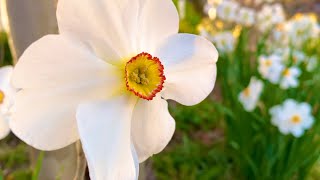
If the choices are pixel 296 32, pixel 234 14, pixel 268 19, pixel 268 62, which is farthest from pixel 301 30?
pixel 268 62

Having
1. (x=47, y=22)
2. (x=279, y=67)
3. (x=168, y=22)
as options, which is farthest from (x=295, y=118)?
(x=168, y=22)

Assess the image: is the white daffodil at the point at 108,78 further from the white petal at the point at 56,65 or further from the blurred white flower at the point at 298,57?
the blurred white flower at the point at 298,57

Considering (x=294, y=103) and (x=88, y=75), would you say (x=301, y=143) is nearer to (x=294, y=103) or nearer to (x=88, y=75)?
(x=294, y=103)

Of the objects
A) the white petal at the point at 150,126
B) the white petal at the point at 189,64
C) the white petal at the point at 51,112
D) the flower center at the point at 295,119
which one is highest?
the white petal at the point at 189,64

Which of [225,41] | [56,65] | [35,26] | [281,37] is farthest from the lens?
[281,37]

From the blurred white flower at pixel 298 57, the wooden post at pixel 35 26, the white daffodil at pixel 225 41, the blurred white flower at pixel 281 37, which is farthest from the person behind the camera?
the blurred white flower at pixel 281 37

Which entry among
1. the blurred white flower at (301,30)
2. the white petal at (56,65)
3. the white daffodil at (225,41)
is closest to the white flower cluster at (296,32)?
the blurred white flower at (301,30)

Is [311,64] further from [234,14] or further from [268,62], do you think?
[234,14]
